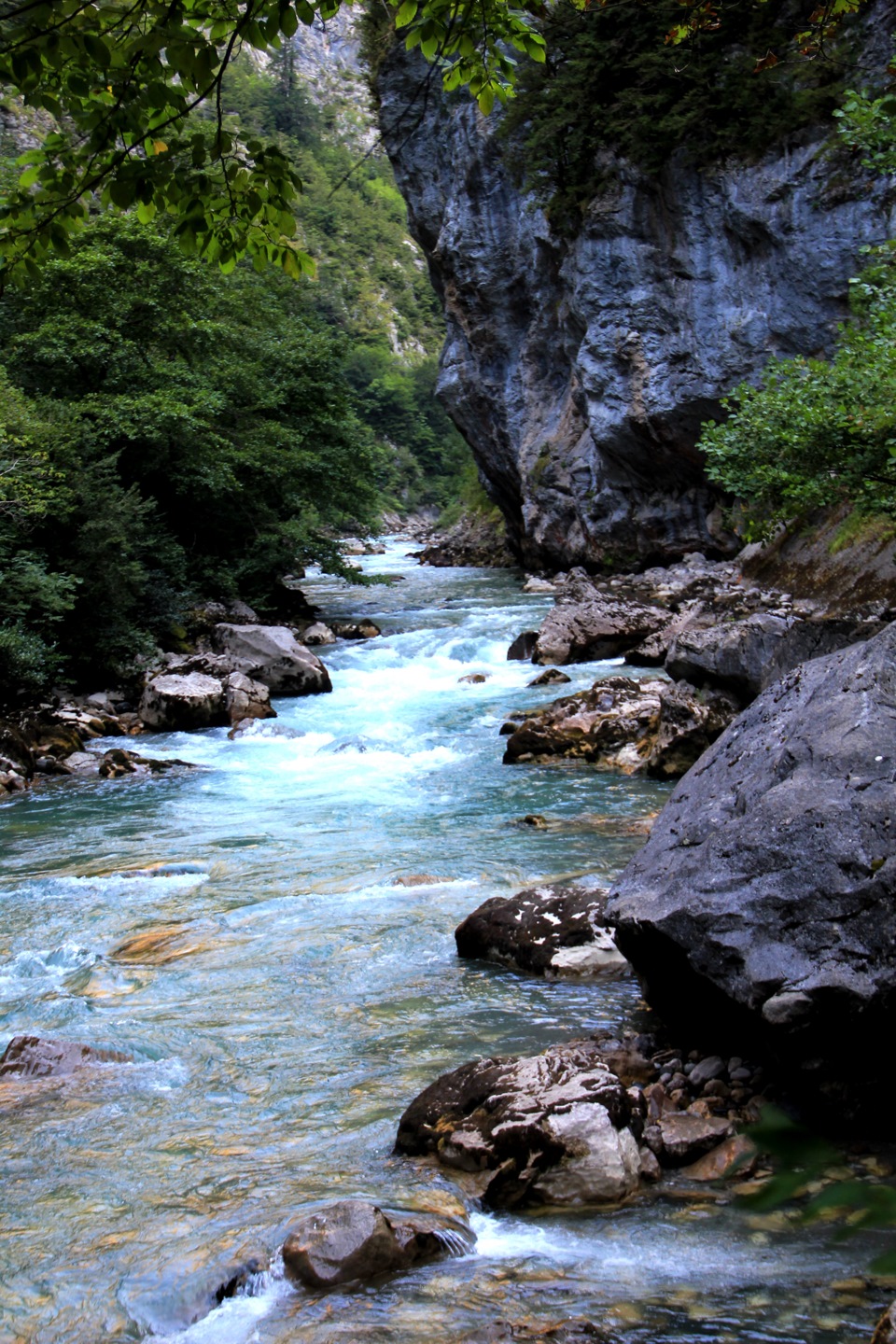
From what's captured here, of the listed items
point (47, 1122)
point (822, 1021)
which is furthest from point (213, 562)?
point (822, 1021)

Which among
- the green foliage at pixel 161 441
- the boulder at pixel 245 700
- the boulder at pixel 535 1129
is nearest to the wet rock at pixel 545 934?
the boulder at pixel 535 1129

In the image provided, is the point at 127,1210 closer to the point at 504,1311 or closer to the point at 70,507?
the point at 504,1311

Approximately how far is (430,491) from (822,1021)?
73954 millimetres

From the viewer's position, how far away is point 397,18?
3.51 metres

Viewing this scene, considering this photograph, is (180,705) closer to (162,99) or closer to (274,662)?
(274,662)

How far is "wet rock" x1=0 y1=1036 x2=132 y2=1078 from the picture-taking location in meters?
4.71

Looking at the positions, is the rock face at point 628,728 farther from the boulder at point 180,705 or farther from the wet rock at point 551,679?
the boulder at point 180,705

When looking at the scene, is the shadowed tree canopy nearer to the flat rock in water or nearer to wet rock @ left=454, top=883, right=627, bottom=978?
wet rock @ left=454, top=883, right=627, bottom=978

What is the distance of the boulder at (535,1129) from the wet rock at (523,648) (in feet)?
45.7

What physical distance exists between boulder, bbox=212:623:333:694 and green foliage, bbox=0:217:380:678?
1527mm

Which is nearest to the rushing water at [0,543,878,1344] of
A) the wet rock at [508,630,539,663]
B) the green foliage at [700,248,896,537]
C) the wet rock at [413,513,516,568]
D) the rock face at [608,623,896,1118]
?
the rock face at [608,623,896,1118]

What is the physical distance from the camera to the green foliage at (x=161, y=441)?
51.2 ft

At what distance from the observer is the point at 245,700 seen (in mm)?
15016

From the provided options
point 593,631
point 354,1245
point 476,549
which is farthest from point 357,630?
point 476,549
